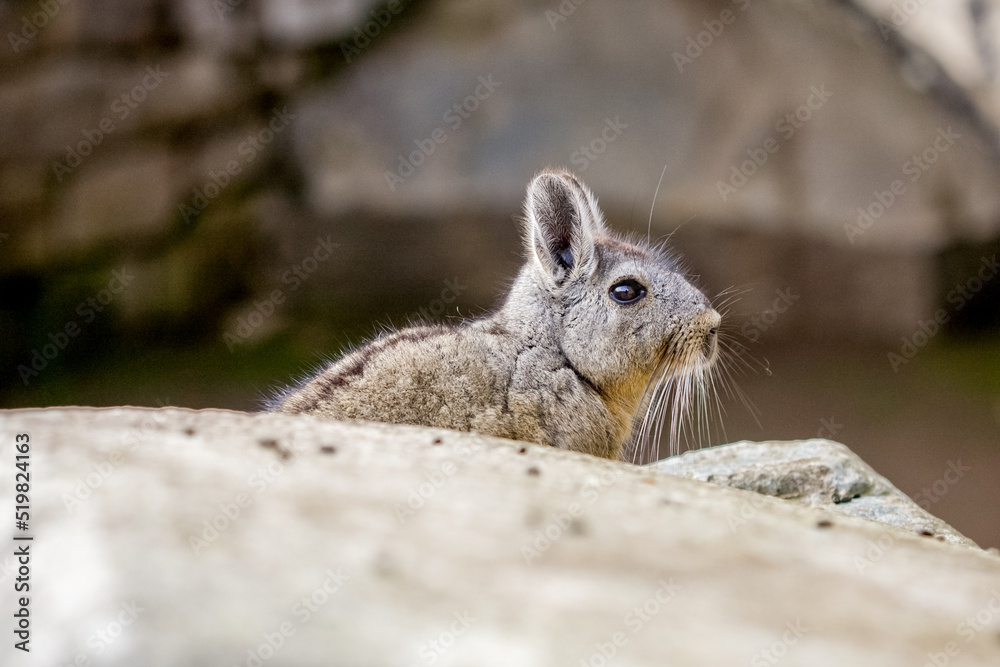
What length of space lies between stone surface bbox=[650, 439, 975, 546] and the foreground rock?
4.87 feet

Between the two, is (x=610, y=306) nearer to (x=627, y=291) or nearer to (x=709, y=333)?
(x=627, y=291)

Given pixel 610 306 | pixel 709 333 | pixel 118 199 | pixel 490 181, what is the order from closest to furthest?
pixel 610 306 < pixel 709 333 < pixel 490 181 < pixel 118 199

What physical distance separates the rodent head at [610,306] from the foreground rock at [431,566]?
1.82 meters

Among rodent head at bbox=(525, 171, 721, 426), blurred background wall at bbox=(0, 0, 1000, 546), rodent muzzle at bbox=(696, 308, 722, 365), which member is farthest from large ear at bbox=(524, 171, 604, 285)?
blurred background wall at bbox=(0, 0, 1000, 546)

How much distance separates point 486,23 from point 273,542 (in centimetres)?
837

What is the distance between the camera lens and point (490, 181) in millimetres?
9398

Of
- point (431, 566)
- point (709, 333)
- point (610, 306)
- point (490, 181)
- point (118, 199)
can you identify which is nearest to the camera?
point (431, 566)

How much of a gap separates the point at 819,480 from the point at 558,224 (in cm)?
179

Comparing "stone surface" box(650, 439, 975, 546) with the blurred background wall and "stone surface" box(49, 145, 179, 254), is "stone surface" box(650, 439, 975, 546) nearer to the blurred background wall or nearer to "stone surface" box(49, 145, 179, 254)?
the blurred background wall

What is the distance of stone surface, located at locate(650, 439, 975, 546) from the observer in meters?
4.27

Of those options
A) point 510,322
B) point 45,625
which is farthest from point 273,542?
point 510,322

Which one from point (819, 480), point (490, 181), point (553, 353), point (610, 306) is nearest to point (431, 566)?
point (553, 353)

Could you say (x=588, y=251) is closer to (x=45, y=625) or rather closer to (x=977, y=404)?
(x=45, y=625)

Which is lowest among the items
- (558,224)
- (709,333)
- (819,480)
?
(819,480)
